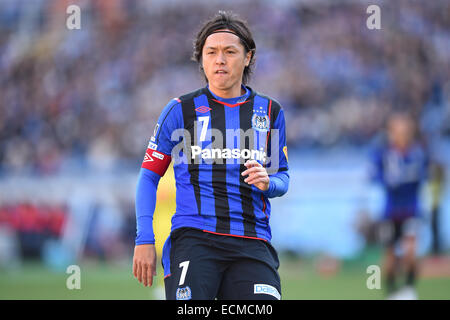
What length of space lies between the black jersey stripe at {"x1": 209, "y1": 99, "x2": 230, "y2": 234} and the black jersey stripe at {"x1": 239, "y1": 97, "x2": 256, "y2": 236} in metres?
0.08

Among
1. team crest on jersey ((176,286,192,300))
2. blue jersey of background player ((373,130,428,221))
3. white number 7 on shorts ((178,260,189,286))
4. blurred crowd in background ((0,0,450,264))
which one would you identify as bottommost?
team crest on jersey ((176,286,192,300))

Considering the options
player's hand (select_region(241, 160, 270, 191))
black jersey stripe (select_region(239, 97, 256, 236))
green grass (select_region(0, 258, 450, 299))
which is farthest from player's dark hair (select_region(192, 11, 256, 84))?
green grass (select_region(0, 258, 450, 299))

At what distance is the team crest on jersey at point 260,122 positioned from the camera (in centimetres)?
302

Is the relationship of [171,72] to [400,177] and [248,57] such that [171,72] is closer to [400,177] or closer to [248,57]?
[400,177]

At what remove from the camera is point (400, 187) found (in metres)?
7.71

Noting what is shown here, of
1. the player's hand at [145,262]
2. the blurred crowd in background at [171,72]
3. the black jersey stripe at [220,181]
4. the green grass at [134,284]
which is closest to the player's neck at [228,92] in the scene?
the black jersey stripe at [220,181]

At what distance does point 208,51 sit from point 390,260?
5059 mm

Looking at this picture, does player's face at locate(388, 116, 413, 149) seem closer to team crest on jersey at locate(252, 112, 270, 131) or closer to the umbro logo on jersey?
team crest on jersey at locate(252, 112, 270, 131)

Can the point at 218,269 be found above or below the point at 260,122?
below

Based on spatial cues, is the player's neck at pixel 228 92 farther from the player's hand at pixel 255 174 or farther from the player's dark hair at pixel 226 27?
the player's hand at pixel 255 174

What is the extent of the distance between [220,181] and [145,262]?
526 millimetres

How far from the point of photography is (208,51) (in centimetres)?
298

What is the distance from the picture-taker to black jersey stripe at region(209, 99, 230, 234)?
2.85 m

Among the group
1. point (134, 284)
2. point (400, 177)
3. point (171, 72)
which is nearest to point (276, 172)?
point (400, 177)
